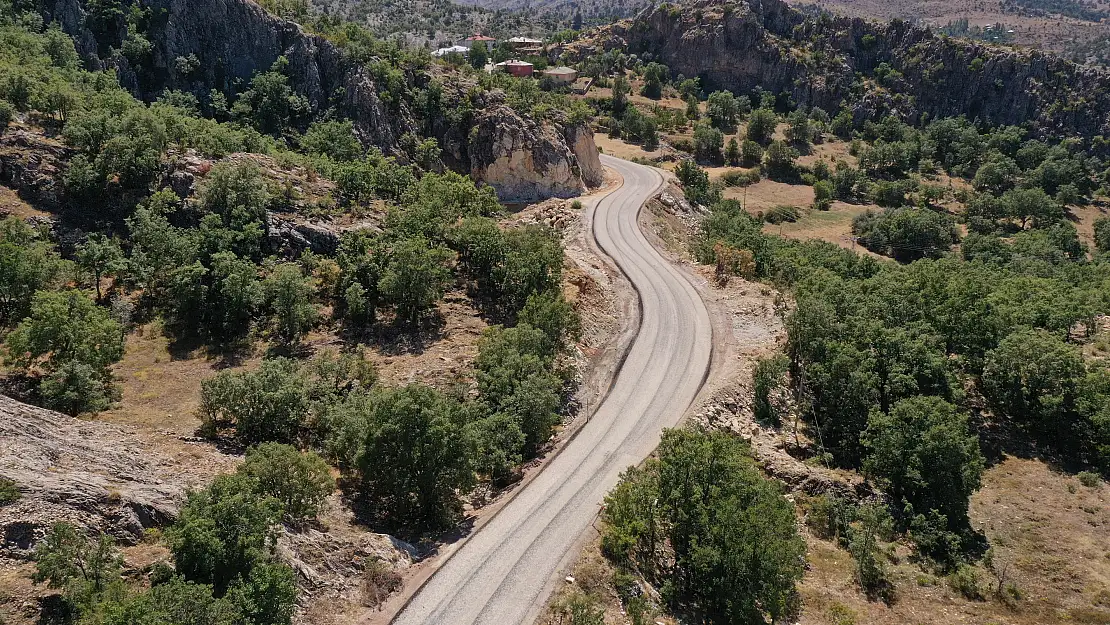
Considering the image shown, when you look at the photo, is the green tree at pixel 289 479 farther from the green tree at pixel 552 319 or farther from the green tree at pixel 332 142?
the green tree at pixel 332 142

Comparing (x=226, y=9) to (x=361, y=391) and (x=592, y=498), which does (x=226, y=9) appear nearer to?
(x=361, y=391)

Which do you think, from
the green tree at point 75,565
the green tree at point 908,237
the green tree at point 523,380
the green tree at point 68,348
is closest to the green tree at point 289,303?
the green tree at point 68,348

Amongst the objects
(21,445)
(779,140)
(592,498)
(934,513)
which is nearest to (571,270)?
(592,498)

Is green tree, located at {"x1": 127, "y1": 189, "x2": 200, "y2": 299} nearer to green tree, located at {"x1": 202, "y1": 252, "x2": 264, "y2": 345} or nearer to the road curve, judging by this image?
green tree, located at {"x1": 202, "y1": 252, "x2": 264, "y2": 345}

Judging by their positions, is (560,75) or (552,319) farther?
(560,75)

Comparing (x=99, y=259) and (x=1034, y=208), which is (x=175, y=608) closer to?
(x=99, y=259)

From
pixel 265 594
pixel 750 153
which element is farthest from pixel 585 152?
pixel 265 594
